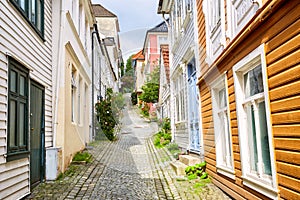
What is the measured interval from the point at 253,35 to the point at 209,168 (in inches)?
152

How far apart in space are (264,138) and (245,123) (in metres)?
Result: 0.66

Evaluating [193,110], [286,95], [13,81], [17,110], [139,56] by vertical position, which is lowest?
[286,95]

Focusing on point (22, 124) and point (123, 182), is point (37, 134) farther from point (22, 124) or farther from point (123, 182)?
point (123, 182)

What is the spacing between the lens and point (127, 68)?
2039 inches

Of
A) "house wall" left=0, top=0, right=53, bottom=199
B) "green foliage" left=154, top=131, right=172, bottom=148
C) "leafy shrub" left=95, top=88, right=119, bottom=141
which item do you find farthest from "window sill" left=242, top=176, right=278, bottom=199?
"leafy shrub" left=95, top=88, right=119, bottom=141

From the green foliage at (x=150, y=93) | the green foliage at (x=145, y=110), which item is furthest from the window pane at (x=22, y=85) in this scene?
the green foliage at (x=150, y=93)

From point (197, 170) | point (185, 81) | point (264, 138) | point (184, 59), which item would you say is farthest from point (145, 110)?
point (264, 138)

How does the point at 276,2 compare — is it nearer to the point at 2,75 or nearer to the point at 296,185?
the point at 296,185

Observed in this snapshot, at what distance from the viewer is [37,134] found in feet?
22.1

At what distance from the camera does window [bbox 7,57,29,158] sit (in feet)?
16.7

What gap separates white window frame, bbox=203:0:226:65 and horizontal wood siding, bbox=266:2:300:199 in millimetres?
2054

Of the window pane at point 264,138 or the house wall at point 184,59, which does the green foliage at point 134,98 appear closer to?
the house wall at point 184,59

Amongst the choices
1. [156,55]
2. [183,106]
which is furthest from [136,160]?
[156,55]

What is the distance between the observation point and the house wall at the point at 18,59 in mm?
4742
